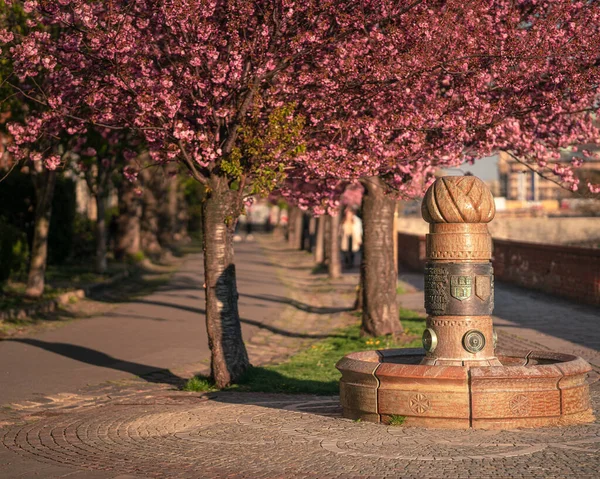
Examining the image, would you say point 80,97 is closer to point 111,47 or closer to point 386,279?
point 111,47

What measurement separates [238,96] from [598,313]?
1031 cm

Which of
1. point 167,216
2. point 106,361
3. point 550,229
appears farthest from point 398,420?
point 550,229

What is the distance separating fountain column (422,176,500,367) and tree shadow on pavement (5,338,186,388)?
4.51 metres

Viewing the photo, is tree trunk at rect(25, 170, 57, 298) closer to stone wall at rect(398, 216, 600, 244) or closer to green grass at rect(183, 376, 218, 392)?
green grass at rect(183, 376, 218, 392)

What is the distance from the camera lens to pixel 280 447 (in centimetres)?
883

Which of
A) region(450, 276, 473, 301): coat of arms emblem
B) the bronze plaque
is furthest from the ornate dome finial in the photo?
region(450, 276, 473, 301): coat of arms emblem

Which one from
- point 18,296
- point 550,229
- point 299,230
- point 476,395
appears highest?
point 299,230

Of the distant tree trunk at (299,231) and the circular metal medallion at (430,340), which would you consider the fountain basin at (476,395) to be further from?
the distant tree trunk at (299,231)

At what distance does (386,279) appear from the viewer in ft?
59.0

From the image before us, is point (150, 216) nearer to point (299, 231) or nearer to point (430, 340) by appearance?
point (299, 231)

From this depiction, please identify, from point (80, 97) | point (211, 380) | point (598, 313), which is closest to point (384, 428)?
point (211, 380)

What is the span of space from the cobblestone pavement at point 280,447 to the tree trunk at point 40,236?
42.6 ft

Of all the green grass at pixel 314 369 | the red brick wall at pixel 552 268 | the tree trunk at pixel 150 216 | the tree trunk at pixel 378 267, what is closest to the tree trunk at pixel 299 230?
the tree trunk at pixel 150 216

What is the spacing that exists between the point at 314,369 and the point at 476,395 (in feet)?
18.5
